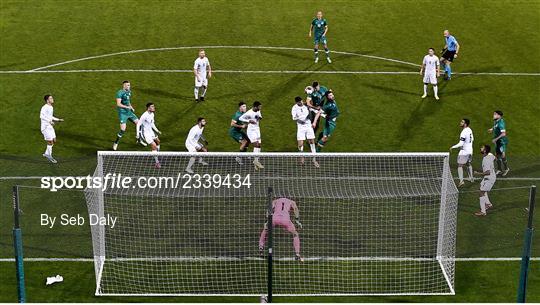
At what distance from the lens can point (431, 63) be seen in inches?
1182

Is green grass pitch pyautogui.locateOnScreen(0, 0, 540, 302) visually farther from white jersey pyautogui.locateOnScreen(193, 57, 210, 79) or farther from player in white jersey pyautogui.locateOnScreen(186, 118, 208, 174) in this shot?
player in white jersey pyautogui.locateOnScreen(186, 118, 208, 174)

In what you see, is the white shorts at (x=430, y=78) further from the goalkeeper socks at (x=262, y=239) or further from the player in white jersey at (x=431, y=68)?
the goalkeeper socks at (x=262, y=239)

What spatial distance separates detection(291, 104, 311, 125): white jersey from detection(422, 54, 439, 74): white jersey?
226 inches

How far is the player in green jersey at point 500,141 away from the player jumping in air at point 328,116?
4355 mm

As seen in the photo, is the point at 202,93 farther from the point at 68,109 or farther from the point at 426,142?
the point at 426,142

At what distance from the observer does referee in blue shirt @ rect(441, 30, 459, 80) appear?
31.3 meters

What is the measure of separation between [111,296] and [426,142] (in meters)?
12.1

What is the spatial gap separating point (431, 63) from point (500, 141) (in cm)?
514

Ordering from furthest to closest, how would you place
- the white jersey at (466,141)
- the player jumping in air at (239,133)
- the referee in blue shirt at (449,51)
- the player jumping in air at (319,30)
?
the player jumping in air at (319,30) < the referee in blue shirt at (449,51) < the player jumping in air at (239,133) < the white jersey at (466,141)

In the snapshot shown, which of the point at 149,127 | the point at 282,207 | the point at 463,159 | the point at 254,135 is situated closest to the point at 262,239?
the point at 282,207

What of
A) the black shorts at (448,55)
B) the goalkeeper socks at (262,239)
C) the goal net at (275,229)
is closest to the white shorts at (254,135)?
the goal net at (275,229)

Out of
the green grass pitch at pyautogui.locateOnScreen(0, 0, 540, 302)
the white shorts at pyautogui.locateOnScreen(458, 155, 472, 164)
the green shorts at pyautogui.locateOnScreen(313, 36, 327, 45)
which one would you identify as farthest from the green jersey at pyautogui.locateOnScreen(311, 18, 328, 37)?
the white shorts at pyautogui.locateOnScreen(458, 155, 472, 164)

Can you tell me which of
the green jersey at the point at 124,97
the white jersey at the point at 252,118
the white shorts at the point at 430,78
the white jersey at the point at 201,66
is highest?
the white jersey at the point at 201,66

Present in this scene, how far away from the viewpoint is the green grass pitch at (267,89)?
72.1 feet
